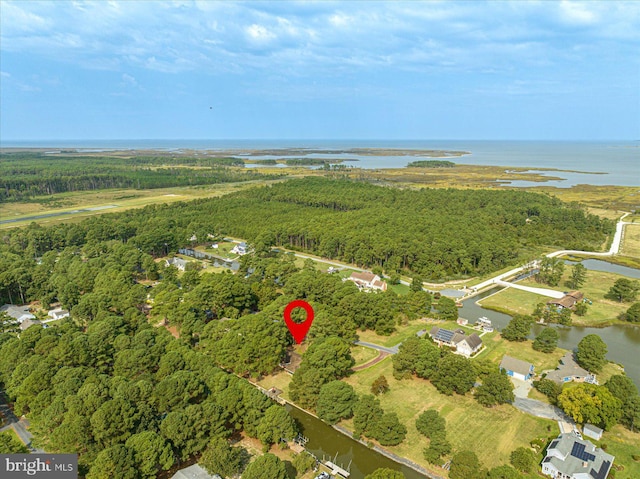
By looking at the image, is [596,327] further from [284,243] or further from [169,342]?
[284,243]

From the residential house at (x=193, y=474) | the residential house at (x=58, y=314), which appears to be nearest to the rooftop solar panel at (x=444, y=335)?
the residential house at (x=193, y=474)

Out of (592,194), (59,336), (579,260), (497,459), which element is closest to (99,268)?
(59,336)

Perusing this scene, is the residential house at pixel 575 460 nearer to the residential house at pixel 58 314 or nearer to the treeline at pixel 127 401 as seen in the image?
the treeline at pixel 127 401

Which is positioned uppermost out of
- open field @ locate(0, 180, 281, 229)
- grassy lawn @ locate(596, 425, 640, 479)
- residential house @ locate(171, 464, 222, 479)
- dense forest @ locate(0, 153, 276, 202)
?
dense forest @ locate(0, 153, 276, 202)

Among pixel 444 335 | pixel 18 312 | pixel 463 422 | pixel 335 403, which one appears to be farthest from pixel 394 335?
pixel 18 312

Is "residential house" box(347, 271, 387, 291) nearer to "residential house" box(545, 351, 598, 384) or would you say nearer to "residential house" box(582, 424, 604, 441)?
"residential house" box(545, 351, 598, 384)

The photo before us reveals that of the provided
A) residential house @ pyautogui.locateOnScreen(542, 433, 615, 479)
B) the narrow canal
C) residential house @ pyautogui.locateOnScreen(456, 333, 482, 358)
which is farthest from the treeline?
residential house @ pyautogui.locateOnScreen(456, 333, 482, 358)
